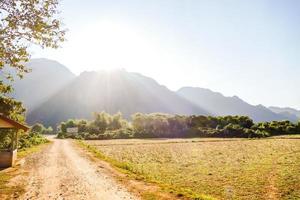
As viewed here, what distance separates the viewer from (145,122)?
126m

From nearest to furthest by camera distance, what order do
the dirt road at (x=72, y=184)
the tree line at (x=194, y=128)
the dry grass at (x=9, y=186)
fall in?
1. the dirt road at (x=72, y=184)
2. the dry grass at (x=9, y=186)
3. the tree line at (x=194, y=128)

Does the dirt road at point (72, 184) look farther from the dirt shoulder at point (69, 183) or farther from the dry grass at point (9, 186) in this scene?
the dry grass at point (9, 186)

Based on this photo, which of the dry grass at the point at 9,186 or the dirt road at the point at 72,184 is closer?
the dirt road at the point at 72,184

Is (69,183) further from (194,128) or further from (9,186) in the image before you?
(194,128)

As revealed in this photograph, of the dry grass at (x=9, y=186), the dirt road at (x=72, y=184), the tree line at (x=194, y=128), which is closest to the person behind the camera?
the dirt road at (x=72, y=184)

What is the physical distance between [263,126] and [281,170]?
87.1 metres

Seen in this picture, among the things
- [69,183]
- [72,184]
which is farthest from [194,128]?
[72,184]

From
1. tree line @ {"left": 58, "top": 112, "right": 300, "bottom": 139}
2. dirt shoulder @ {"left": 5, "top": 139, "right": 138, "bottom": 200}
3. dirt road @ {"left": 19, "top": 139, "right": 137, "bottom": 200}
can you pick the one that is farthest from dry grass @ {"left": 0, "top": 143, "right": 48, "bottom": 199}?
tree line @ {"left": 58, "top": 112, "right": 300, "bottom": 139}

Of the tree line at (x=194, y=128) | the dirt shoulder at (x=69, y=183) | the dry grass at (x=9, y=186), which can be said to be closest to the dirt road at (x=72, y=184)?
the dirt shoulder at (x=69, y=183)

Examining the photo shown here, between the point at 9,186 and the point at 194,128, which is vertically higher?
the point at 194,128

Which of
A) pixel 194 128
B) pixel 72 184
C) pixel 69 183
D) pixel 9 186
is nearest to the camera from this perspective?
pixel 9 186

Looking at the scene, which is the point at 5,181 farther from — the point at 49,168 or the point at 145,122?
the point at 145,122

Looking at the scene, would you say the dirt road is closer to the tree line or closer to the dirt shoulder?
the dirt shoulder

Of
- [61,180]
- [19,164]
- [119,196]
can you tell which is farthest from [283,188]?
[19,164]
